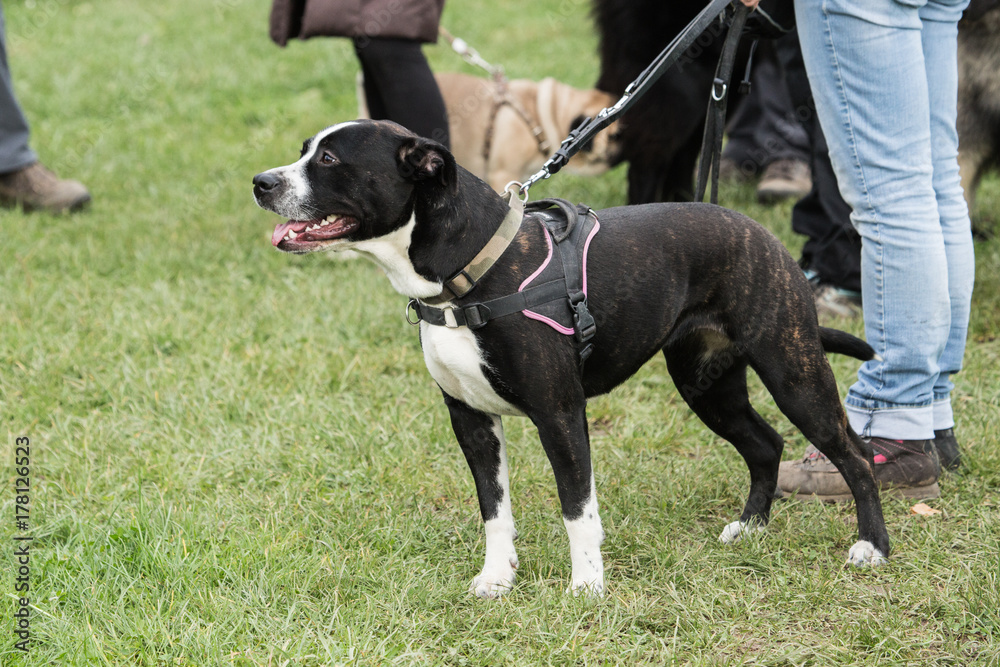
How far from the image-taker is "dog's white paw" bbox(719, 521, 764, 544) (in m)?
2.75

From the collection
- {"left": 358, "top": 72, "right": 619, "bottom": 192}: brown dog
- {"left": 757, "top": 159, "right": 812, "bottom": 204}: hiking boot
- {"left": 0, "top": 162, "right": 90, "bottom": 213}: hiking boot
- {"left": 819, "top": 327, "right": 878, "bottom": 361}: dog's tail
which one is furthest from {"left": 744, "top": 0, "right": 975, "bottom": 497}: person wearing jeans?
{"left": 0, "top": 162, "right": 90, "bottom": 213}: hiking boot

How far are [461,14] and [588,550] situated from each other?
9.19 metres

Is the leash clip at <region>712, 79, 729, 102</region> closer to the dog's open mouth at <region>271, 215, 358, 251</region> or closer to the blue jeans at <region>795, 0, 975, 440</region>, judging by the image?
the blue jeans at <region>795, 0, 975, 440</region>

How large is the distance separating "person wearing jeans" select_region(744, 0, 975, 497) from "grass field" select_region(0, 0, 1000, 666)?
0.21 m

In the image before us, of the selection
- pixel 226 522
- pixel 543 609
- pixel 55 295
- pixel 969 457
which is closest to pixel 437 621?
pixel 543 609

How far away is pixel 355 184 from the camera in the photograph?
224cm

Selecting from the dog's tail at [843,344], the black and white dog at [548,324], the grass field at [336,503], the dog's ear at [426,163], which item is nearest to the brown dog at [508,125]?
the grass field at [336,503]

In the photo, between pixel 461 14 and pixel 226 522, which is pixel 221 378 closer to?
pixel 226 522

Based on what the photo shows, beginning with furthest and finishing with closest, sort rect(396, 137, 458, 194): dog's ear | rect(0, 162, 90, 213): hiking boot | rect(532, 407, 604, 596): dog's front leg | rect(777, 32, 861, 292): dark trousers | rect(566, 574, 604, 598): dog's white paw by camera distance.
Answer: rect(0, 162, 90, 213): hiking boot < rect(777, 32, 861, 292): dark trousers < rect(566, 574, 604, 598): dog's white paw < rect(532, 407, 604, 596): dog's front leg < rect(396, 137, 458, 194): dog's ear

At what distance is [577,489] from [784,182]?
401 cm

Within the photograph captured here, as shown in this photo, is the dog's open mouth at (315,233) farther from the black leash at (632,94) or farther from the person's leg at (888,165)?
the person's leg at (888,165)

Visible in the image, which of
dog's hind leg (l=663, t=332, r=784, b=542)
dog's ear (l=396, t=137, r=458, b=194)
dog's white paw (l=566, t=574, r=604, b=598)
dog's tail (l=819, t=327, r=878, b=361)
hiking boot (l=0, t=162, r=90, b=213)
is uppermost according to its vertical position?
dog's ear (l=396, t=137, r=458, b=194)

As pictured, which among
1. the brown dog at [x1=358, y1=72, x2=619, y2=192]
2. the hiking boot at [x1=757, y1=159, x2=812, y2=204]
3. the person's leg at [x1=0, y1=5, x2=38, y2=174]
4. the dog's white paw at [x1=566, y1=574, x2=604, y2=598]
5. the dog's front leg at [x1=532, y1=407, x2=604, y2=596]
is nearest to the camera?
the dog's front leg at [x1=532, y1=407, x2=604, y2=596]

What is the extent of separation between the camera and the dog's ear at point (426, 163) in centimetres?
220
